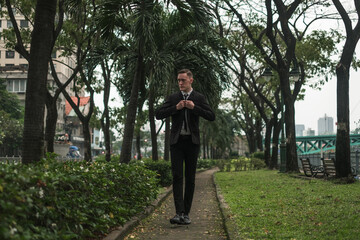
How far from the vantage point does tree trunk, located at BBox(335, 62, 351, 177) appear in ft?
48.8

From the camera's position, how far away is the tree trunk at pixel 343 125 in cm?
1487

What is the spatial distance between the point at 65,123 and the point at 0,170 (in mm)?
82683

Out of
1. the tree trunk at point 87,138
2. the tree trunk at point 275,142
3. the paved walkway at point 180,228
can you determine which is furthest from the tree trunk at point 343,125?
the tree trunk at point 275,142

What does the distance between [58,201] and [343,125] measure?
41.3 ft

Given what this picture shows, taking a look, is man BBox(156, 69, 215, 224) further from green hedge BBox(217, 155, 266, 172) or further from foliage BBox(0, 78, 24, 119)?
foliage BBox(0, 78, 24, 119)

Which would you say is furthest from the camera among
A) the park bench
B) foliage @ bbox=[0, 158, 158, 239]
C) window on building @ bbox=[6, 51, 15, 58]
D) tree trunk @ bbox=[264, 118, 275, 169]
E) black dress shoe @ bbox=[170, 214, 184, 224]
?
window on building @ bbox=[6, 51, 15, 58]

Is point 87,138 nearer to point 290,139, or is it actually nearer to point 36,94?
point 290,139

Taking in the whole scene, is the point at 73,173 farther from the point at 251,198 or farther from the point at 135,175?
the point at 251,198

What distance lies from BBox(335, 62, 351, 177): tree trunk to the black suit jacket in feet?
31.7

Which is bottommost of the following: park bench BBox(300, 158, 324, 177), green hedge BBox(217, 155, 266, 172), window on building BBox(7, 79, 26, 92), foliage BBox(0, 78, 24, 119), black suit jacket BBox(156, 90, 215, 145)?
green hedge BBox(217, 155, 266, 172)

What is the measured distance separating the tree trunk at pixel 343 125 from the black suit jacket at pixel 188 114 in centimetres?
966

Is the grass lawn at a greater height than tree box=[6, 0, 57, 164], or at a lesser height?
lesser

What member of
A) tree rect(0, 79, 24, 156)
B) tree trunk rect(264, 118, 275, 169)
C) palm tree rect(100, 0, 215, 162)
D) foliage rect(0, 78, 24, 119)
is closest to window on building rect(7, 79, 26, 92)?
foliage rect(0, 78, 24, 119)

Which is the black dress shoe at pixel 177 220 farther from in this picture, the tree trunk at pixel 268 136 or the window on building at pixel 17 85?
the window on building at pixel 17 85
